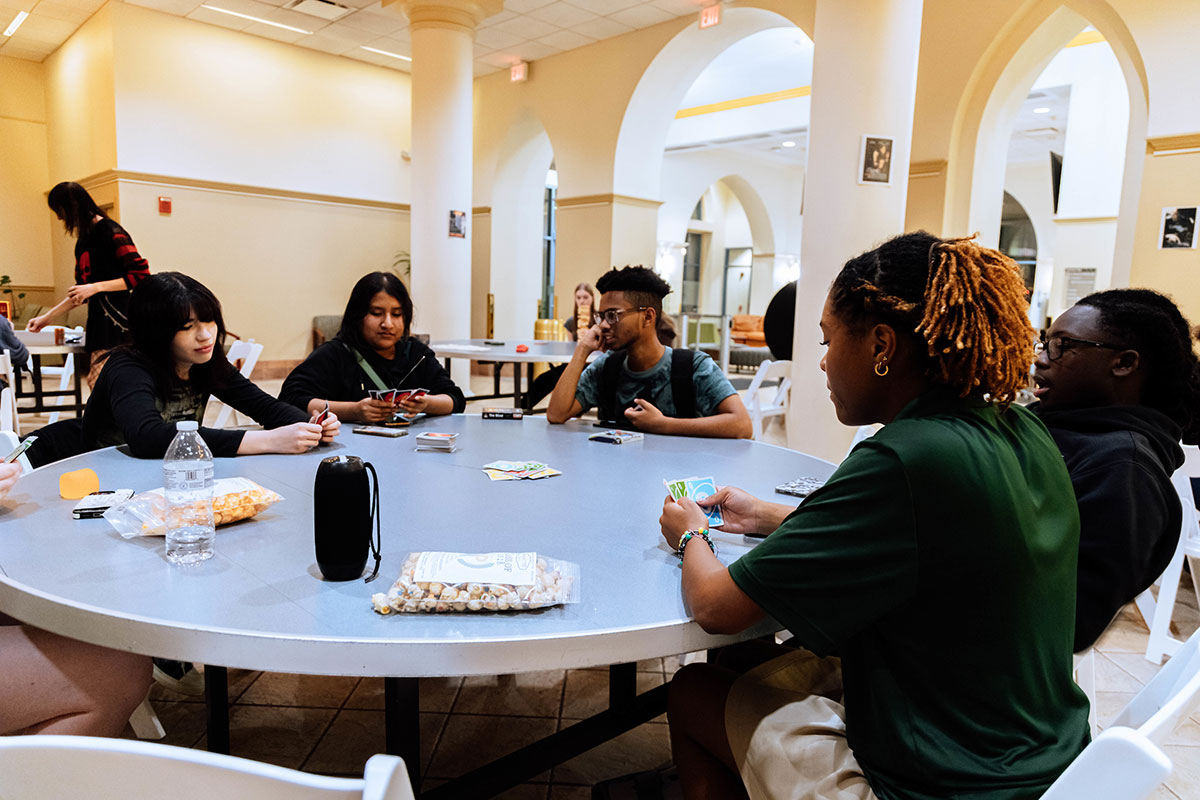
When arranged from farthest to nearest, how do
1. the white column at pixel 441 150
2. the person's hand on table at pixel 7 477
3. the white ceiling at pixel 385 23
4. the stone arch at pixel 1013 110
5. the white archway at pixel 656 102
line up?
the white archway at pixel 656 102
the white ceiling at pixel 385 23
the white column at pixel 441 150
the stone arch at pixel 1013 110
the person's hand on table at pixel 7 477

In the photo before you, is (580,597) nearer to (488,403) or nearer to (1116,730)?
(1116,730)

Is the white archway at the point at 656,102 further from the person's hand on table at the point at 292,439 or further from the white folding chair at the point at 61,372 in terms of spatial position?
the person's hand on table at the point at 292,439

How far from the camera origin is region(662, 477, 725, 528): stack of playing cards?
4.68 ft

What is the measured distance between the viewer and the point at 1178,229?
493 centimetres

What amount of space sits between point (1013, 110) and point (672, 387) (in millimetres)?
5368

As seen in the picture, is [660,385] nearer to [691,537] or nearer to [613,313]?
[613,313]

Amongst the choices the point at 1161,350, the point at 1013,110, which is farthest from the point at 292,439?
the point at 1013,110

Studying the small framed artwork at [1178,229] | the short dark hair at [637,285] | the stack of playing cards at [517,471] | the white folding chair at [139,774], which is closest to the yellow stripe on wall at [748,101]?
the small framed artwork at [1178,229]

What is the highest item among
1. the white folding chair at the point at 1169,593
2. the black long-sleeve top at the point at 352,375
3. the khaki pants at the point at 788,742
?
the black long-sleeve top at the point at 352,375

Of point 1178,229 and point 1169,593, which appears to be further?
point 1178,229

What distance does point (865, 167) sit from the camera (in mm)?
→ 3812

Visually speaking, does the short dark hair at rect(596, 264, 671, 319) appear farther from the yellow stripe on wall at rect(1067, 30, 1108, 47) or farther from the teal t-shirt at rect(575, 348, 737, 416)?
the yellow stripe on wall at rect(1067, 30, 1108, 47)

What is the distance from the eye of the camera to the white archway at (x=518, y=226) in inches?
380

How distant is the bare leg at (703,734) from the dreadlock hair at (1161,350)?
109 centimetres
